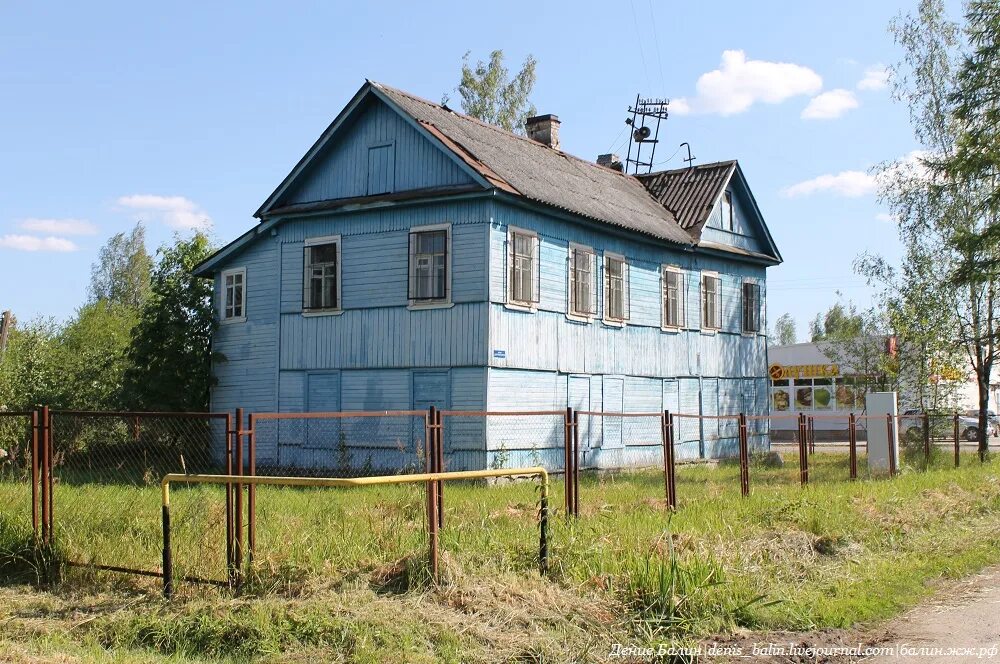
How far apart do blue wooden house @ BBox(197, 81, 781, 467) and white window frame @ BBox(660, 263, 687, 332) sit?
0.18 feet

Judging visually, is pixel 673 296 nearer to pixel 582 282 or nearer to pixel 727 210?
pixel 727 210

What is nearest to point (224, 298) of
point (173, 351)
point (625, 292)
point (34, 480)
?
point (173, 351)

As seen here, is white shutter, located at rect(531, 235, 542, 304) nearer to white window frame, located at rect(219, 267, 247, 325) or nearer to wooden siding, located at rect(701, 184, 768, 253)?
white window frame, located at rect(219, 267, 247, 325)

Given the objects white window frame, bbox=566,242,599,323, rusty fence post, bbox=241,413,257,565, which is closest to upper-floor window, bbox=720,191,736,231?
white window frame, bbox=566,242,599,323

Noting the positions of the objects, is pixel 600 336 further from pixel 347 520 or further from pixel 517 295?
pixel 347 520

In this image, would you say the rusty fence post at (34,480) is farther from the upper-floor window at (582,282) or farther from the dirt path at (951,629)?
the upper-floor window at (582,282)

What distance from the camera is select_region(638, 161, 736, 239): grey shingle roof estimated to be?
Result: 2597 cm

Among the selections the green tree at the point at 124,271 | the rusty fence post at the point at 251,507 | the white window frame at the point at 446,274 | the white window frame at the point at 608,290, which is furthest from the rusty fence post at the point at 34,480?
the green tree at the point at 124,271

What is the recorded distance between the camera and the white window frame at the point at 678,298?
24000 millimetres

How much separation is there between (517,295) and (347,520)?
9.97 m

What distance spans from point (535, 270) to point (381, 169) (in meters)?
3.84

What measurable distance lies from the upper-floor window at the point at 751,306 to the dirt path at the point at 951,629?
1893cm

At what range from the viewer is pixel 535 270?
19859 millimetres

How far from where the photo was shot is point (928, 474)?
1789 cm
